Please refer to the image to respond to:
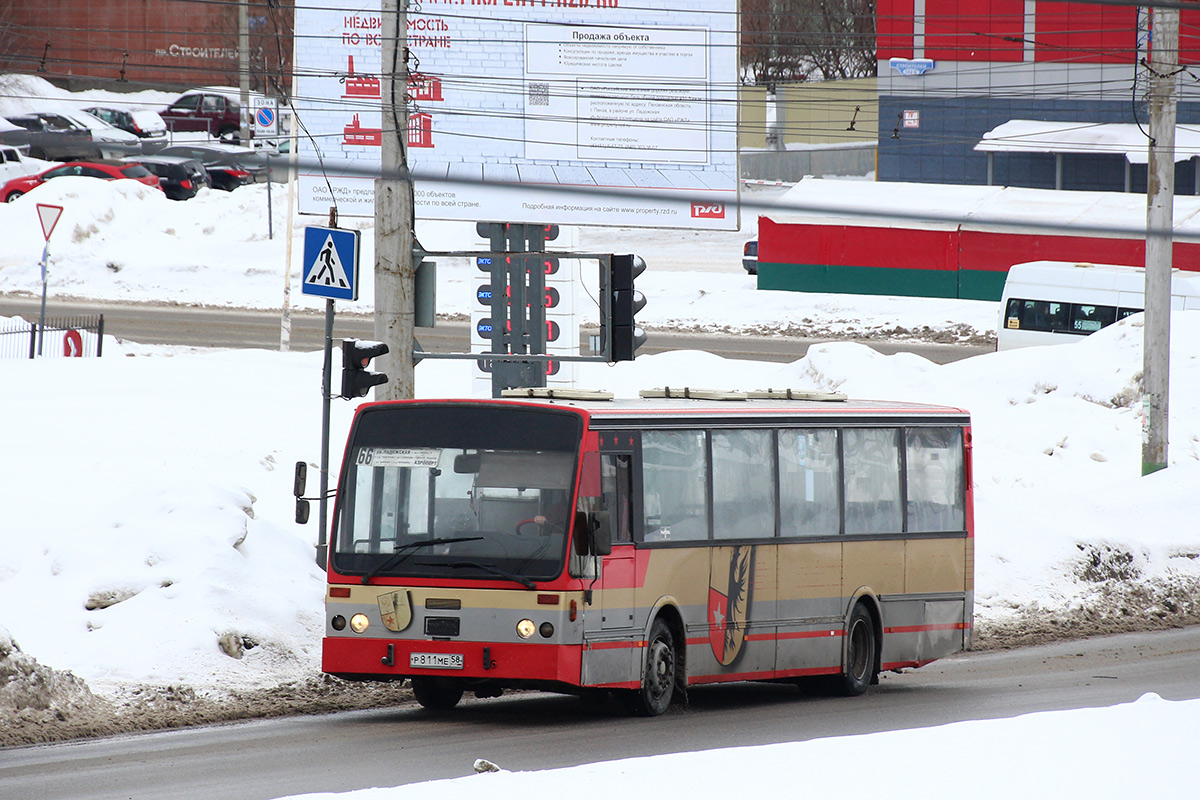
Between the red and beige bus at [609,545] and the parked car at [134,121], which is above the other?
the parked car at [134,121]

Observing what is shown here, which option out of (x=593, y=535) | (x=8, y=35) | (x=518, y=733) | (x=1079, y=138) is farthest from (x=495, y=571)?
(x=8, y=35)

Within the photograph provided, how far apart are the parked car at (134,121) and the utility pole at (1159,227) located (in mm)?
48501

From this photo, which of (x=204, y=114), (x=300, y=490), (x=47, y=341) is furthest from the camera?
(x=204, y=114)

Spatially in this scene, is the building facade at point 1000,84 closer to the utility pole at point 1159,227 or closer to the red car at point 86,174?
the red car at point 86,174

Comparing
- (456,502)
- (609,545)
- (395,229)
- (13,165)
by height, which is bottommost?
(609,545)

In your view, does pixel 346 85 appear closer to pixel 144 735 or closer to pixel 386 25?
pixel 386 25

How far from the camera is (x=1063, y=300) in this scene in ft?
117

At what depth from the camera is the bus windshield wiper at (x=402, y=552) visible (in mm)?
11289

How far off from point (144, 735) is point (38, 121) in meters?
50.9

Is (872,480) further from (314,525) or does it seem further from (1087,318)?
(1087,318)

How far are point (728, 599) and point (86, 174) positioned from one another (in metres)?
45.7

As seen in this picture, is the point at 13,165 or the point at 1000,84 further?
the point at 13,165

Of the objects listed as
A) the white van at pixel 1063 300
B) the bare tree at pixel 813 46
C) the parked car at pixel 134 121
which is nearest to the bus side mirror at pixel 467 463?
the white van at pixel 1063 300

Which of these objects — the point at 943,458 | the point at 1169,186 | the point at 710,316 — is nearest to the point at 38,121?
the point at 710,316
